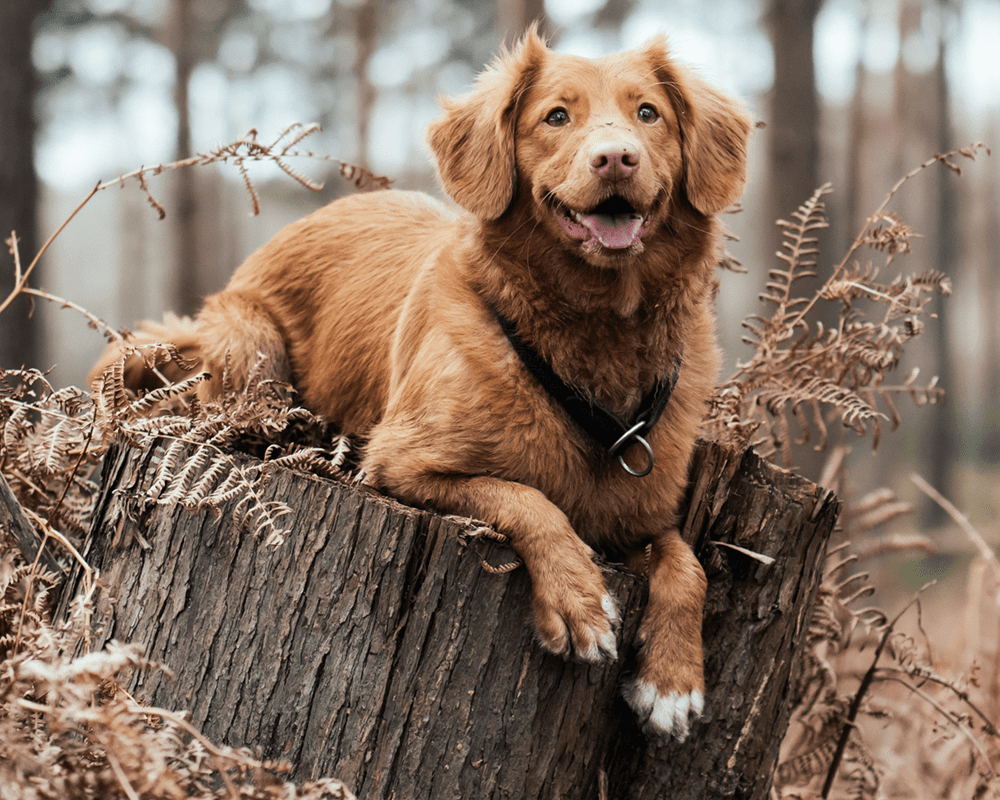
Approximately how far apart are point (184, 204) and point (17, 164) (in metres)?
5.84

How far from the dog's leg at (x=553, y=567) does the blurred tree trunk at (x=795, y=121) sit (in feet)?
16.4

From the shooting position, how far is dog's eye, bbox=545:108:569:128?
9.12ft

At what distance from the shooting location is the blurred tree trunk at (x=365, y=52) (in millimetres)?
16719

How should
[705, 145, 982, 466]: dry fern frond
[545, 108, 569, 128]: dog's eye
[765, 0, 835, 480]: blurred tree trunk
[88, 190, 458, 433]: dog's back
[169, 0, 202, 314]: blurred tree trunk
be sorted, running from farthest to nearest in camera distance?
[169, 0, 202, 314]: blurred tree trunk → [765, 0, 835, 480]: blurred tree trunk → [88, 190, 458, 433]: dog's back → [705, 145, 982, 466]: dry fern frond → [545, 108, 569, 128]: dog's eye

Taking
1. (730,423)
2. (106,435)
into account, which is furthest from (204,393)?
(730,423)

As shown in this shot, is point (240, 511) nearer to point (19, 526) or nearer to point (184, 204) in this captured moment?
point (19, 526)

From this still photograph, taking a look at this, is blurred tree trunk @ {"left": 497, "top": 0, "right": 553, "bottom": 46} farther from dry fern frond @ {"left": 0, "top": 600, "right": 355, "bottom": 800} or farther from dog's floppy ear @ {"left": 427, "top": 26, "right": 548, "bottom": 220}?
dry fern frond @ {"left": 0, "top": 600, "right": 355, "bottom": 800}

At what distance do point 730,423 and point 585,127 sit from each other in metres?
1.18

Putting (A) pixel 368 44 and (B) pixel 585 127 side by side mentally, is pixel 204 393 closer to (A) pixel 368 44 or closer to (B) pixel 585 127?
(B) pixel 585 127

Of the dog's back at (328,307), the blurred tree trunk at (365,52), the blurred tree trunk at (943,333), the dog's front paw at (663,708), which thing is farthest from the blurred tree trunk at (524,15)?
the blurred tree trunk at (943,333)

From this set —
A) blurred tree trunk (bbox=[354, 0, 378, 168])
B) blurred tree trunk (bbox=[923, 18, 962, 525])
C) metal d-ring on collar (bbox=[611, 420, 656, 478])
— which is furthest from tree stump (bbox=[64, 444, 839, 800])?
blurred tree trunk (bbox=[923, 18, 962, 525])

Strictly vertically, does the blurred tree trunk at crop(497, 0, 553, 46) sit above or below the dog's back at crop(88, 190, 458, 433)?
above

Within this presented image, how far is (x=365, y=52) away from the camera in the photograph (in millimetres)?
16953

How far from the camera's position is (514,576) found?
2.33 m
